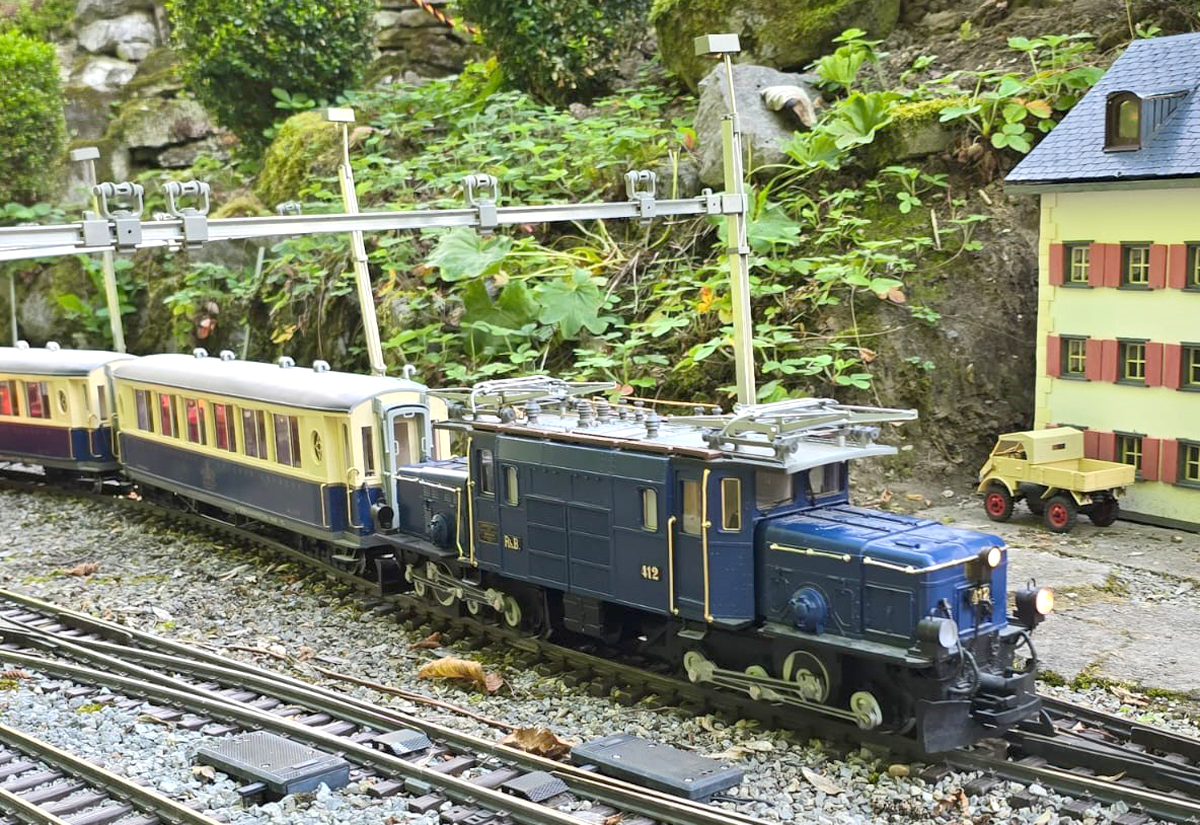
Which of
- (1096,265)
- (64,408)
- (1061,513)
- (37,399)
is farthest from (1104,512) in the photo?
(37,399)

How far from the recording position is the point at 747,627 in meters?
10.8

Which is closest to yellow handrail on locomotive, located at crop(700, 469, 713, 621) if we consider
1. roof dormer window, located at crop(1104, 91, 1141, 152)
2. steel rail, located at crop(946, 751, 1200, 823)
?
steel rail, located at crop(946, 751, 1200, 823)

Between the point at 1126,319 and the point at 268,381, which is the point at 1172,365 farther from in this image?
the point at 268,381

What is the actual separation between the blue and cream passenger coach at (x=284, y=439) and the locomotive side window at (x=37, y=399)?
280cm

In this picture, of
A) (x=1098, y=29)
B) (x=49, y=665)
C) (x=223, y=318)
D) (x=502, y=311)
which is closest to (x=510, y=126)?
(x=502, y=311)

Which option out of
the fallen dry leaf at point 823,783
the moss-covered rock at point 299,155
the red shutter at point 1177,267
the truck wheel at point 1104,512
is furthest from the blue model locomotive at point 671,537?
the moss-covered rock at point 299,155

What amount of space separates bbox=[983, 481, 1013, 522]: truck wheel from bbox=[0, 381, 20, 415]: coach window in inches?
695

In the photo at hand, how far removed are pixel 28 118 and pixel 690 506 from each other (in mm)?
27587

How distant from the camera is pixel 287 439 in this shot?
1630cm

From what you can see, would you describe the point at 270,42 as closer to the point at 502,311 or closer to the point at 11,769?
the point at 502,311

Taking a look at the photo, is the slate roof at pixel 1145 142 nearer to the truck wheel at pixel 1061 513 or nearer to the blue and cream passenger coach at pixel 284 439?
the truck wheel at pixel 1061 513

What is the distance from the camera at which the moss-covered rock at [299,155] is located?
94.4 ft

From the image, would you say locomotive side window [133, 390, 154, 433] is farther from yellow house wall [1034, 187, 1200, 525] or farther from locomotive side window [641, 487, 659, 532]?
yellow house wall [1034, 187, 1200, 525]

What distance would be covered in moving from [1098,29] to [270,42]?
1910 centimetres
